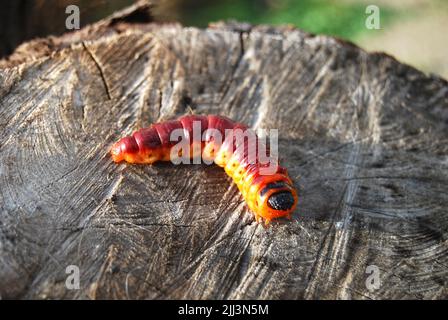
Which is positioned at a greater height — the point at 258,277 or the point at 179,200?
the point at 179,200

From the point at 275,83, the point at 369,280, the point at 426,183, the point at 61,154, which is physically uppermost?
the point at 275,83

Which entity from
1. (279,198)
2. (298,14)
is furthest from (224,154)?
(298,14)

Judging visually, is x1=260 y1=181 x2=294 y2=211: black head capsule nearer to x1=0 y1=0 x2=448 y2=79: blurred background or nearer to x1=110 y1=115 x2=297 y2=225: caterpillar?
x1=110 y1=115 x2=297 y2=225: caterpillar

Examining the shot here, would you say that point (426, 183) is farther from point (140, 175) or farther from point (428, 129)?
point (140, 175)

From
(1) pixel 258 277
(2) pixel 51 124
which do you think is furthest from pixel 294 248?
(2) pixel 51 124

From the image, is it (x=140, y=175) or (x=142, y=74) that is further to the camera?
(x=142, y=74)

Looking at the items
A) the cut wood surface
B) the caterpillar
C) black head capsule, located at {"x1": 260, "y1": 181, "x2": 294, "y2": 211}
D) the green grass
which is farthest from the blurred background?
black head capsule, located at {"x1": 260, "y1": 181, "x2": 294, "y2": 211}
